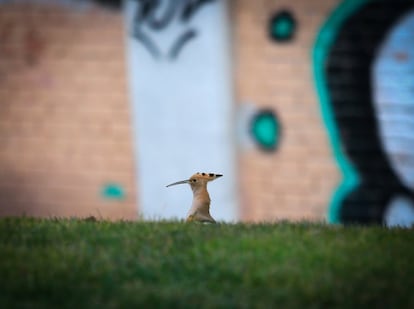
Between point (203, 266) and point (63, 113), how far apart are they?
4657 millimetres

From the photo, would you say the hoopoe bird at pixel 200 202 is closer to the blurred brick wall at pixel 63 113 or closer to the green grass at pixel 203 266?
the green grass at pixel 203 266

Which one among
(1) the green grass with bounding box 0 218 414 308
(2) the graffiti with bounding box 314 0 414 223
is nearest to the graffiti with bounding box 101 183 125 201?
(2) the graffiti with bounding box 314 0 414 223

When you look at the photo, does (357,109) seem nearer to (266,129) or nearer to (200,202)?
(266,129)

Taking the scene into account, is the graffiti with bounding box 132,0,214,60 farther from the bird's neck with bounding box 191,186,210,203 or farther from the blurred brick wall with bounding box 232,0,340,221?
the bird's neck with bounding box 191,186,210,203

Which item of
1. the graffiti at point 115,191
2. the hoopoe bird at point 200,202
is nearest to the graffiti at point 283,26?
the graffiti at point 115,191

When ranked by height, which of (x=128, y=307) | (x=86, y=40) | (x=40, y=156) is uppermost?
(x=86, y=40)

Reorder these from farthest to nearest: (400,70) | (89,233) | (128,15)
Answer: (128,15) < (400,70) < (89,233)

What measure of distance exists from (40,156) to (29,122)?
277 mm

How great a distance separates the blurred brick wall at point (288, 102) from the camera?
32.0 ft

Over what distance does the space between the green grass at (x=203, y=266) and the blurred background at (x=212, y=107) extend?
2747 mm

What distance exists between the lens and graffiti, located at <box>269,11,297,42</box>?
9734 millimetres

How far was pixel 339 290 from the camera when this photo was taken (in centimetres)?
569

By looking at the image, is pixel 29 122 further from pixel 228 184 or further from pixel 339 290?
pixel 339 290

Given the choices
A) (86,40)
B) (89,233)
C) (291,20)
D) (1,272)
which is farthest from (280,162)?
(1,272)
